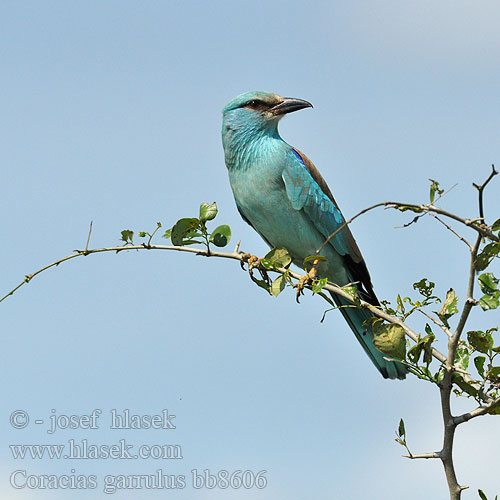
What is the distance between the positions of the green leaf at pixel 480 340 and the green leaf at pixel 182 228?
1477mm

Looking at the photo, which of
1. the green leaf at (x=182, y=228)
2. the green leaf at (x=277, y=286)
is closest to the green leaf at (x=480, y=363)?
the green leaf at (x=277, y=286)

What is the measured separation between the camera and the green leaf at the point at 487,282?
3.00 m

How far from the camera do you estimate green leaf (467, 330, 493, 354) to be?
329cm

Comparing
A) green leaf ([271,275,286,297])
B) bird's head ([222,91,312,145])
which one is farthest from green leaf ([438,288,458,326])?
bird's head ([222,91,312,145])

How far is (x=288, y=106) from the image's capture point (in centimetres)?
632

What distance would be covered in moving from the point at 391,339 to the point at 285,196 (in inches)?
110

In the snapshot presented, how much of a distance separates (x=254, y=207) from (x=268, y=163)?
38 centimetres

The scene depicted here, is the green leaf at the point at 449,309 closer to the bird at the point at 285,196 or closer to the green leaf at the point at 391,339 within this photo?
the green leaf at the point at 391,339

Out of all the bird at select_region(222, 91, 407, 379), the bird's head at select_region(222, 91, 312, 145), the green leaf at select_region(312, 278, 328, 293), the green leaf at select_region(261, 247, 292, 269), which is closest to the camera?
the green leaf at select_region(312, 278, 328, 293)

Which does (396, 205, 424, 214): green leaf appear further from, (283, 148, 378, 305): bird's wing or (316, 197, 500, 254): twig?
(283, 148, 378, 305): bird's wing

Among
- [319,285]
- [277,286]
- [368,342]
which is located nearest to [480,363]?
[319,285]

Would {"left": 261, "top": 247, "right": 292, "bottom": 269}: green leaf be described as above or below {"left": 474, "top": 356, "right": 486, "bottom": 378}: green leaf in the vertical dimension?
above

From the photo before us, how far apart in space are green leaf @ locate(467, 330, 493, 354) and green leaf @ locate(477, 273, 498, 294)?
13.5 inches

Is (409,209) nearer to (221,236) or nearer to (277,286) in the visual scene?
(277,286)
